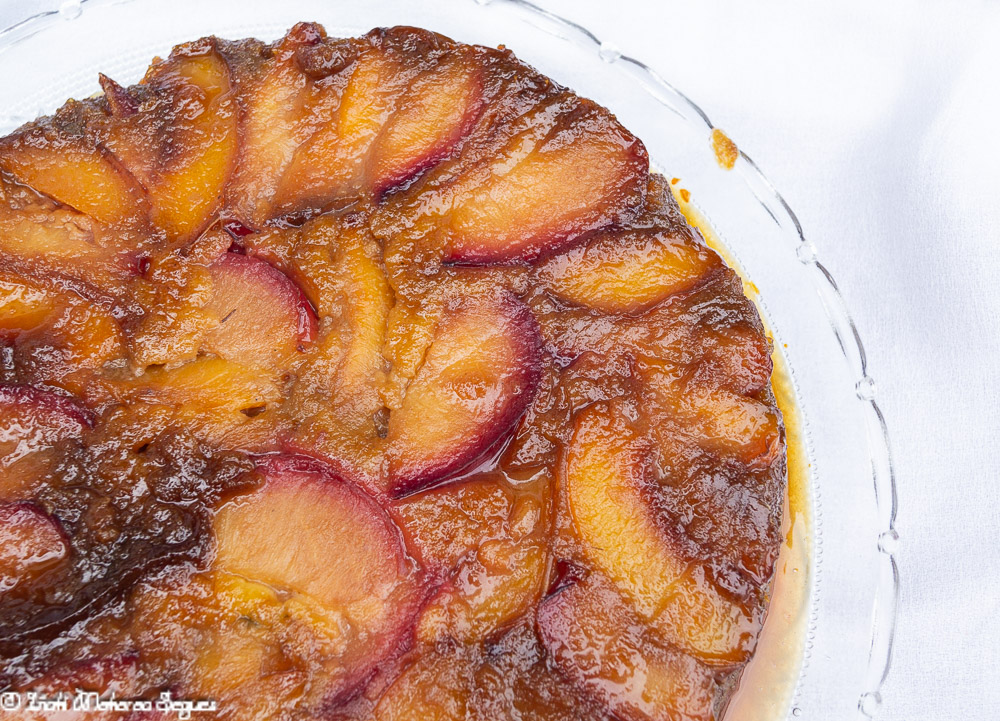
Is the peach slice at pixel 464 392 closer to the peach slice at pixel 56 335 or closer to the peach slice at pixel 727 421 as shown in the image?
the peach slice at pixel 727 421

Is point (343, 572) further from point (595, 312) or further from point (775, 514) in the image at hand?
point (775, 514)

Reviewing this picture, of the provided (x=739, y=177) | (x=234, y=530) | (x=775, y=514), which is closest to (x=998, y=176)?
(x=739, y=177)

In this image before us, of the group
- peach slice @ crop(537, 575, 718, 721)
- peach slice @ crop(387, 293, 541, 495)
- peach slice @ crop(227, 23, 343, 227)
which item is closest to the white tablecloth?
peach slice @ crop(537, 575, 718, 721)

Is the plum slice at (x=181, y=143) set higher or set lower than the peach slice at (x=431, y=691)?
higher

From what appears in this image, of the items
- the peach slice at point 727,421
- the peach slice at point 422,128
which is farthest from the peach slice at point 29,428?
the peach slice at point 727,421

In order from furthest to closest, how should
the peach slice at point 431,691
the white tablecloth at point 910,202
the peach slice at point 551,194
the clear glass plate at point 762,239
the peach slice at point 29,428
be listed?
the white tablecloth at point 910,202 < the clear glass plate at point 762,239 < the peach slice at point 551,194 < the peach slice at point 29,428 < the peach slice at point 431,691

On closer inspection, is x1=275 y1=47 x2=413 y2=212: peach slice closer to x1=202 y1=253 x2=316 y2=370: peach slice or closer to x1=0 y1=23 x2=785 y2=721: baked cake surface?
x1=0 y1=23 x2=785 y2=721: baked cake surface

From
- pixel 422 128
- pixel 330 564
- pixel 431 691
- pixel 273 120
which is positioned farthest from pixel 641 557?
pixel 273 120

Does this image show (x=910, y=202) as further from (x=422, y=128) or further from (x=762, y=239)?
(x=422, y=128)
